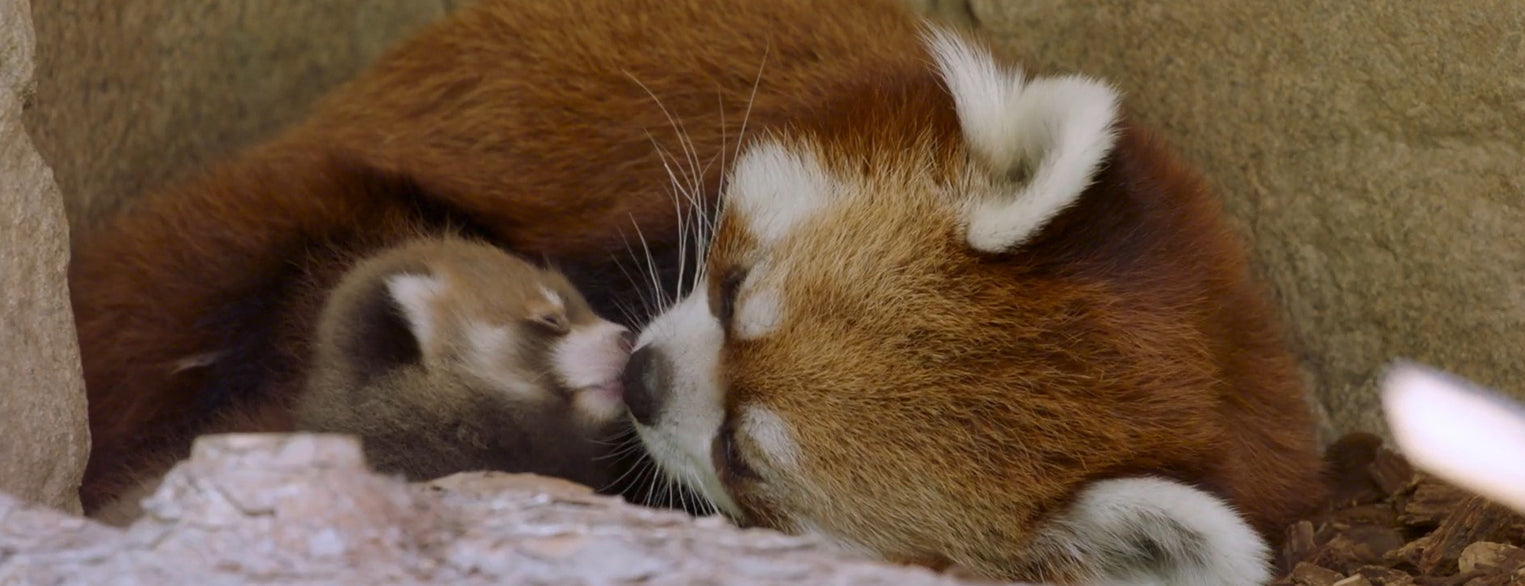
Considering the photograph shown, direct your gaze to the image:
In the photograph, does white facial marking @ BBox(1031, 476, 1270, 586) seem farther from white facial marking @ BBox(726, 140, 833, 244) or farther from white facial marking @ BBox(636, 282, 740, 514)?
white facial marking @ BBox(726, 140, 833, 244)

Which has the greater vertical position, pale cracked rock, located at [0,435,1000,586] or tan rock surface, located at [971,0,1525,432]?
tan rock surface, located at [971,0,1525,432]

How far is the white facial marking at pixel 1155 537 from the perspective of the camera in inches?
76.0

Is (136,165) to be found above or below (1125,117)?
below

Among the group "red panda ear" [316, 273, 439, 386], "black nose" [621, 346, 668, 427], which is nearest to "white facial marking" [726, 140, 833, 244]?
"black nose" [621, 346, 668, 427]

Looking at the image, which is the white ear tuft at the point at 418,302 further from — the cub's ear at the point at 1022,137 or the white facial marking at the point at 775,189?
the cub's ear at the point at 1022,137

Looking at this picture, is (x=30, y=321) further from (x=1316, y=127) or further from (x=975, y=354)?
(x=1316, y=127)

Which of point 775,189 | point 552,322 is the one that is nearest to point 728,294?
point 775,189

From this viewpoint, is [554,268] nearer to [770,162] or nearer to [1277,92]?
[770,162]

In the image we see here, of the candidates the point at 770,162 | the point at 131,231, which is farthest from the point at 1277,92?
the point at 131,231

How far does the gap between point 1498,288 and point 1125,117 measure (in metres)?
0.78

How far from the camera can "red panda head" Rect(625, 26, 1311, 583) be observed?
209 cm

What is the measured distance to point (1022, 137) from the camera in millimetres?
2162

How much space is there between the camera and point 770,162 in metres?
2.44

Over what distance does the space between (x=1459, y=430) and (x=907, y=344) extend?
1126 millimetres
